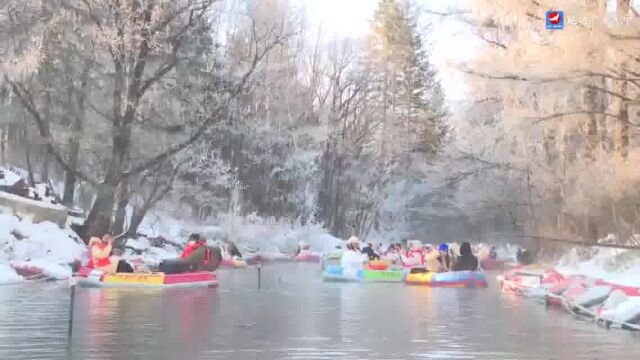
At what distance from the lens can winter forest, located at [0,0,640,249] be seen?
2127 centimetres

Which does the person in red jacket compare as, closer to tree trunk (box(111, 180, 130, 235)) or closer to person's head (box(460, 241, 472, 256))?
person's head (box(460, 241, 472, 256))

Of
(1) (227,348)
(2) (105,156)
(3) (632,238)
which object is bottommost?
(1) (227,348)

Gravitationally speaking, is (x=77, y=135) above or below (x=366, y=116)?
below

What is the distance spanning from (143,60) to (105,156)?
5545 millimetres

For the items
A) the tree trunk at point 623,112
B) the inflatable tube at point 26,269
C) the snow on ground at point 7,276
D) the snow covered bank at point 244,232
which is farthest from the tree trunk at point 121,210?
the tree trunk at point 623,112

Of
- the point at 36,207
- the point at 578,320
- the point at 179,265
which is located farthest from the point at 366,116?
the point at 578,320

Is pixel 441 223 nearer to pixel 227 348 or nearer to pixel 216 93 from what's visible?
pixel 216 93

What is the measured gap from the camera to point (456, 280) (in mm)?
27516

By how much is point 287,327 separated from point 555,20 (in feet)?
30.9

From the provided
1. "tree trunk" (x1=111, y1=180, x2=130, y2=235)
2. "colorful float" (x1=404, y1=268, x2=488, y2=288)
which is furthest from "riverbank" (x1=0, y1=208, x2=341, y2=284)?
"colorful float" (x1=404, y1=268, x2=488, y2=288)

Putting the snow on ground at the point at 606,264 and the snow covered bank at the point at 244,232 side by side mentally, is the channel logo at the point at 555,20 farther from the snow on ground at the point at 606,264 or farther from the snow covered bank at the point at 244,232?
the snow covered bank at the point at 244,232

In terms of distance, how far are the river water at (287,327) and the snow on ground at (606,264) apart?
7.47 ft

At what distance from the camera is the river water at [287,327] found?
36.9ft

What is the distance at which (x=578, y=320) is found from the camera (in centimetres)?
1605
